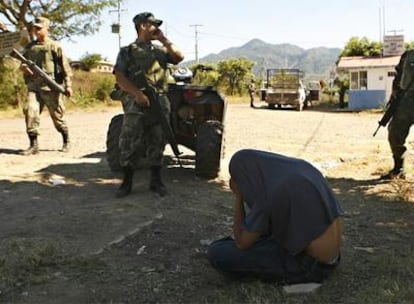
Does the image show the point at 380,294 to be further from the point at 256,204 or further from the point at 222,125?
the point at 222,125

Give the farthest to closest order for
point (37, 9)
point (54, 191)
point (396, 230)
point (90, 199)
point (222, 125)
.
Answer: point (37, 9) < point (222, 125) < point (54, 191) < point (90, 199) < point (396, 230)

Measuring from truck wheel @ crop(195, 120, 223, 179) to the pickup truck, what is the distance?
2018cm

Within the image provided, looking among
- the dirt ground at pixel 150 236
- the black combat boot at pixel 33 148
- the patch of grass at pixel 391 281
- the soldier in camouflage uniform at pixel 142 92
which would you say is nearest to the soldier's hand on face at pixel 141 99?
the soldier in camouflage uniform at pixel 142 92

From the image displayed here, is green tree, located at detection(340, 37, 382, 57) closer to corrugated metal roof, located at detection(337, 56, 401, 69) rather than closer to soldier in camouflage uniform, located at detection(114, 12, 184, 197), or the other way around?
corrugated metal roof, located at detection(337, 56, 401, 69)

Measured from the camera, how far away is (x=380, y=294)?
322 cm

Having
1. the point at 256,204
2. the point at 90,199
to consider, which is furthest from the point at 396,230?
the point at 90,199

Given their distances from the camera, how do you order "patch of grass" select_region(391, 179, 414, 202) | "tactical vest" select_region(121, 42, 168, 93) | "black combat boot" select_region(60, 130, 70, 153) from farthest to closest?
"black combat boot" select_region(60, 130, 70, 153) → "patch of grass" select_region(391, 179, 414, 202) → "tactical vest" select_region(121, 42, 168, 93)

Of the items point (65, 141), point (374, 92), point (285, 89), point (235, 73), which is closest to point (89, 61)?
point (235, 73)

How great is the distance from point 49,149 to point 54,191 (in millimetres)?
3333

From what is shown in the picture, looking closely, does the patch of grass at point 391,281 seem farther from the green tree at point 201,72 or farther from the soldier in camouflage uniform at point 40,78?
the soldier in camouflage uniform at point 40,78

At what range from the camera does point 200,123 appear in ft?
22.1

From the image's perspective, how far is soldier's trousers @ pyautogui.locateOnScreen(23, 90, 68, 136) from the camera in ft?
27.8

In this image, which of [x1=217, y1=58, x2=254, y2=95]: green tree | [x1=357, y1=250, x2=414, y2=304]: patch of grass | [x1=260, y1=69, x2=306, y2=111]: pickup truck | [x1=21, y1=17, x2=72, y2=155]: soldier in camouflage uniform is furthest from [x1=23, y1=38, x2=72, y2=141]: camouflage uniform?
[x1=217, y1=58, x2=254, y2=95]: green tree

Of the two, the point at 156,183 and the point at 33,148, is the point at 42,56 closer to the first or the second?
the point at 33,148
